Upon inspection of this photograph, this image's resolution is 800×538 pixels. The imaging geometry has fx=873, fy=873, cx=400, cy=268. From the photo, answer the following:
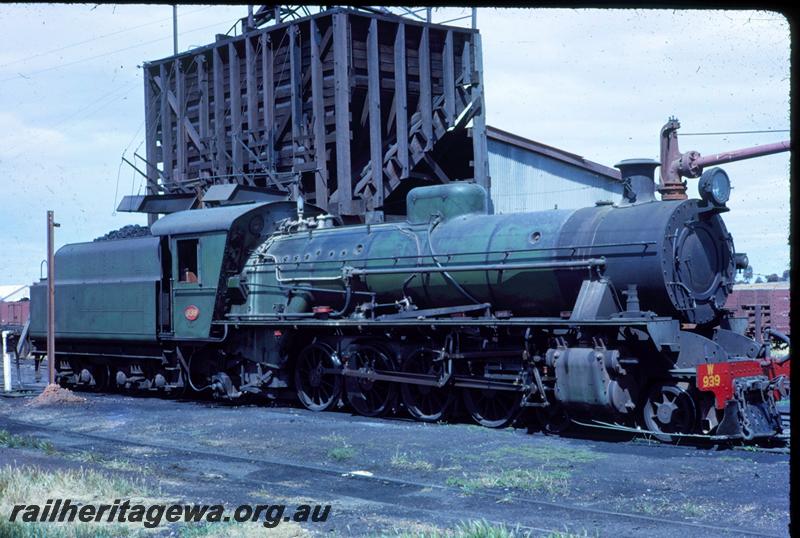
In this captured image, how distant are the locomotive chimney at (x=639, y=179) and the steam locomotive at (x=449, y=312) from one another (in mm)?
30

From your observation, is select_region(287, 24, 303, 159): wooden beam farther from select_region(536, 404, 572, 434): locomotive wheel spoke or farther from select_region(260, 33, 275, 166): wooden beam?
select_region(536, 404, 572, 434): locomotive wheel spoke

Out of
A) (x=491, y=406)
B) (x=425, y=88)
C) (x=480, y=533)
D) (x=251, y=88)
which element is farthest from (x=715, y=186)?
(x=251, y=88)

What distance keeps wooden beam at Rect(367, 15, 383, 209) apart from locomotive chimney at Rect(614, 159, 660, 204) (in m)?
14.2

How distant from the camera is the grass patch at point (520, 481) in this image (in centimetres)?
805

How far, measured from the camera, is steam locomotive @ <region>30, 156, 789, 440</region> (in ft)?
35.4

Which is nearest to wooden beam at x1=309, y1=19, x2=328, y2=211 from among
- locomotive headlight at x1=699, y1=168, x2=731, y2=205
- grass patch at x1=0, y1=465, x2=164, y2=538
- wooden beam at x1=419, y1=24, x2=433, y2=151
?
wooden beam at x1=419, y1=24, x2=433, y2=151

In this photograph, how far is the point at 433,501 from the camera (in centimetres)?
764

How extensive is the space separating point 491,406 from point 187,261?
272 inches

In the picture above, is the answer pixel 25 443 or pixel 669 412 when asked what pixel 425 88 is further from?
pixel 25 443

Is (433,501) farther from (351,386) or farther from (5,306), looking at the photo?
(5,306)

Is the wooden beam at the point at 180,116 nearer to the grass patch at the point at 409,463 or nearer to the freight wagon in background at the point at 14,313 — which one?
the freight wagon in background at the point at 14,313

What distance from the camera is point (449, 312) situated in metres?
12.8

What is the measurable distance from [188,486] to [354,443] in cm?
296

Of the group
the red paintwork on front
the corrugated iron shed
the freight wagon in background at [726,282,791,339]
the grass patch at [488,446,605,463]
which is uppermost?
the corrugated iron shed
